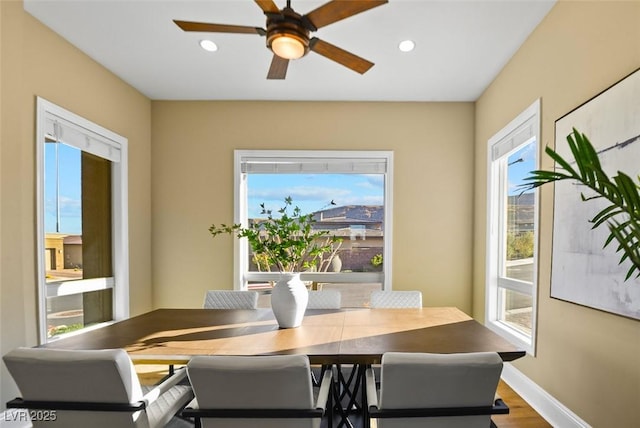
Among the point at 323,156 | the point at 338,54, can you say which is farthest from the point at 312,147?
the point at 338,54

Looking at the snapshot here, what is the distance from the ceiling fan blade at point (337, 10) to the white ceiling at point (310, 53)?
2.54 ft

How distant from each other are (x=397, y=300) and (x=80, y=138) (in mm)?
2921

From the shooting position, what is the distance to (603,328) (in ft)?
6.39

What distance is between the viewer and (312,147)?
418cm

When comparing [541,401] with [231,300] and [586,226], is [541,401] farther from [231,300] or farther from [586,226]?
[231,300]

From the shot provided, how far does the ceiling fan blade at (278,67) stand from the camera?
7.00 ft

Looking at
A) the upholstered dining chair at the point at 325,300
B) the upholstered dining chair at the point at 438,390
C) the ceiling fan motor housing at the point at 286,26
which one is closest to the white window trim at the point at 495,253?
the upholstered dining chair at the point at 325,300

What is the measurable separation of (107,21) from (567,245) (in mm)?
3433

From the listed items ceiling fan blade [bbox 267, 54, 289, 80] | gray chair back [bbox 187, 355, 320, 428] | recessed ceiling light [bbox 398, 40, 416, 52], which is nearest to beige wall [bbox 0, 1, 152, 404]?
ceiling fan blade [bbox 267, 54, 289, 80]

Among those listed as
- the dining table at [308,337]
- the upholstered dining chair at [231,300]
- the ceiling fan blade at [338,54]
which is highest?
the ceiling fan blade at [338,54]

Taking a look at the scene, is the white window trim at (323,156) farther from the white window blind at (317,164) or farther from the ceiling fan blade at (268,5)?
the ceiling fan blade at (268,5)

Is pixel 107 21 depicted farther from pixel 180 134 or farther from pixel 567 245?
pixel 567 245

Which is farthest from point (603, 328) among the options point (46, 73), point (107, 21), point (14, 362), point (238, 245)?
point (46, 73)

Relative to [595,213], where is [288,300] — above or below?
below
